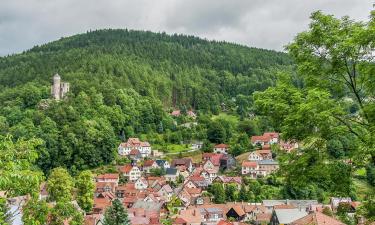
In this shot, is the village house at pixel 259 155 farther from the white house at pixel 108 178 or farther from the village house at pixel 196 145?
the white house at pixel 108 178

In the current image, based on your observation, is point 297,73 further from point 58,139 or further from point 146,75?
point 146,75

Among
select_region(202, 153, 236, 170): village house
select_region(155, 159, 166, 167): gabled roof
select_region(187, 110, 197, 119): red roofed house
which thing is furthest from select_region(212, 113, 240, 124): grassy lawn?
select_region(155, 159, 166, 167): gabled roof

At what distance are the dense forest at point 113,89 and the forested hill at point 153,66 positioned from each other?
0.30 metres

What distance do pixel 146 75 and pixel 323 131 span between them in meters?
117

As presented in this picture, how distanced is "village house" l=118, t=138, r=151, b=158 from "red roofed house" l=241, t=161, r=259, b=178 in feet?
64.2

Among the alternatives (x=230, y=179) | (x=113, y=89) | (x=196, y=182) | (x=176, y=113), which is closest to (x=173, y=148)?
(x=113, y=89)

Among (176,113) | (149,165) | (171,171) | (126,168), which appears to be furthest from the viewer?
(176,113)

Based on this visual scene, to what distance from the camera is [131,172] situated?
74.6 meters

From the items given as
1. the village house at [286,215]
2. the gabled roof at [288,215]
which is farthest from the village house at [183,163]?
the gabled roof at [288,215]

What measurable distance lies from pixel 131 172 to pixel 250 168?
18.8m

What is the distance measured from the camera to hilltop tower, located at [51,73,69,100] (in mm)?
95438

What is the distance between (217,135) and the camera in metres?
92.3

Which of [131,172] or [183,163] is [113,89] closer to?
[183,163]

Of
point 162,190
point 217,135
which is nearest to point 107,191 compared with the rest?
point 162,190
